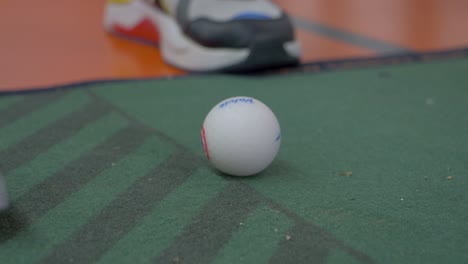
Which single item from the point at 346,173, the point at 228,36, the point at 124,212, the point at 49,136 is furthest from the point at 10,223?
the point at 228,36

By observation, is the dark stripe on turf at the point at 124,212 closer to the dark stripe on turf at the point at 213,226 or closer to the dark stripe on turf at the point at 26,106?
the dark stripe on turf at the point at 213,226

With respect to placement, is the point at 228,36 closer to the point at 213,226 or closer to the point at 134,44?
the point at 134,44

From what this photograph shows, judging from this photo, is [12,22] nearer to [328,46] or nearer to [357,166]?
[328,46]

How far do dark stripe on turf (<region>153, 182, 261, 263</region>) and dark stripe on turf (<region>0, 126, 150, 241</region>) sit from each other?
364 millimetres

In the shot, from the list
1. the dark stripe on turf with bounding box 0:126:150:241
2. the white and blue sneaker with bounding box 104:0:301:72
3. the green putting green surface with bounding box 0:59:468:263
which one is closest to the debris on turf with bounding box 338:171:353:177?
the green putting green surface with bounding box 0:59:468:263

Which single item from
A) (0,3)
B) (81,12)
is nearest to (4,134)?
(81,12)

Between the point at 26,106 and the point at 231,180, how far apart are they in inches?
39.0

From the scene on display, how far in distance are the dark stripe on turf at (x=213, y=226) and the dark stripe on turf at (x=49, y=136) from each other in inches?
24.5

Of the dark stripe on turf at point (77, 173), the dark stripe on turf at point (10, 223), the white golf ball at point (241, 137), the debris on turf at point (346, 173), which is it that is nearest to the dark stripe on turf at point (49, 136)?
the dark stripe on turf at point (77, 173)

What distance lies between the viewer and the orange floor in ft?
8.77

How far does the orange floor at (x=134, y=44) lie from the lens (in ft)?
8.77

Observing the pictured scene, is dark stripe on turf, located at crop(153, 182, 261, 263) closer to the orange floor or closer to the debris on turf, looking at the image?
the debris on turf

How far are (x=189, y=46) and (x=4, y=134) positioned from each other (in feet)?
3.38

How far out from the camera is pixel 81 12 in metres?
3.67
